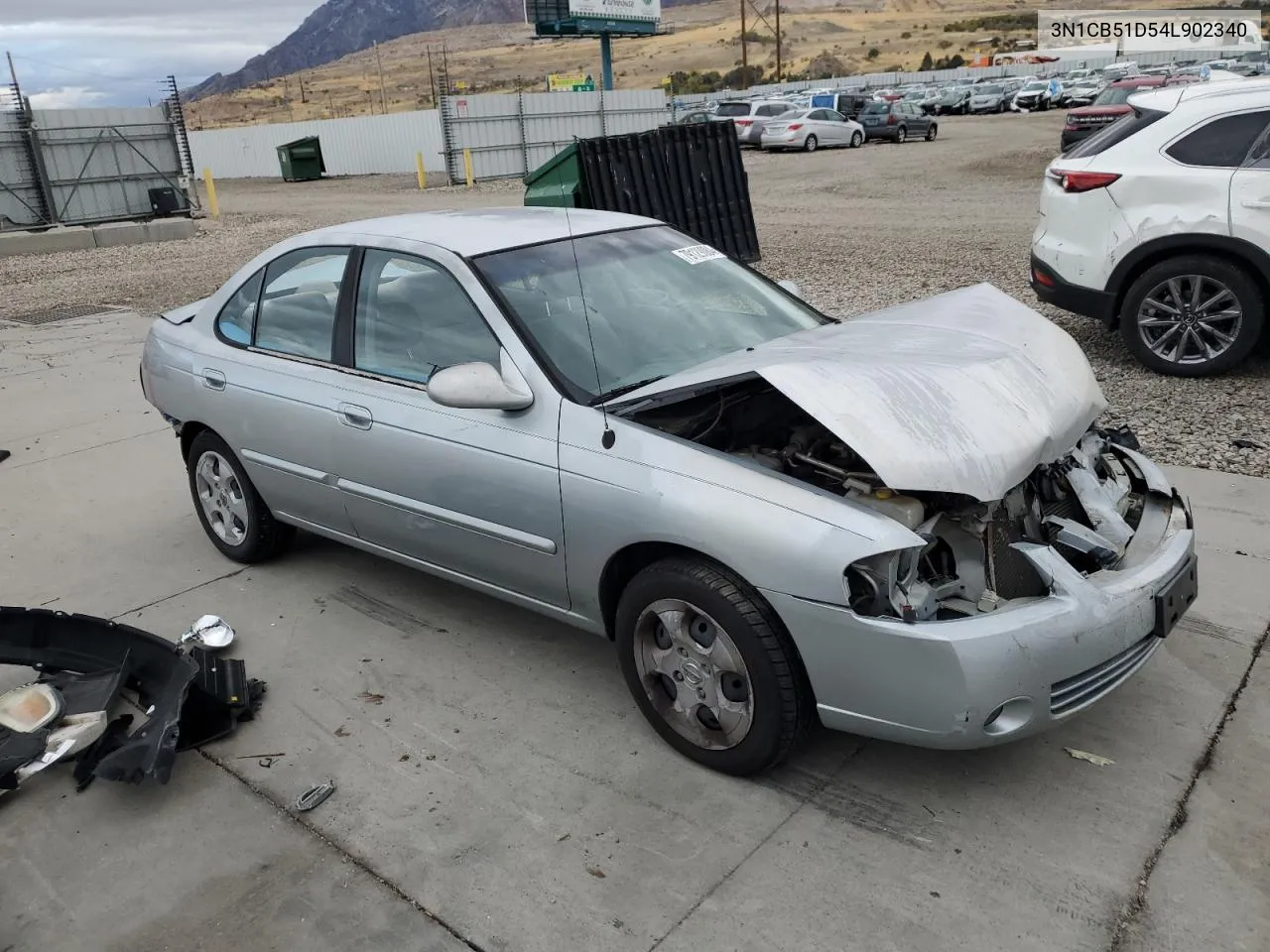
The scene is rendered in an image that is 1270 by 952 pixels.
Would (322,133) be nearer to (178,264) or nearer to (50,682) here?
(178,264)

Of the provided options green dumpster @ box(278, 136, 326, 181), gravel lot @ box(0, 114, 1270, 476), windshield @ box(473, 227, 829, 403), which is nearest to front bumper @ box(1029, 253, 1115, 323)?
gravel lot @ box(0, 114, 1270, 476)

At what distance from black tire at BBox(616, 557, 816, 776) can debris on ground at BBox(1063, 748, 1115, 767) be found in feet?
2.92

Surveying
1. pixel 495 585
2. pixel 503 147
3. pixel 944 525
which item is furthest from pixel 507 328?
pixel 503 147

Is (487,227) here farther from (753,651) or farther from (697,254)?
(753,651)

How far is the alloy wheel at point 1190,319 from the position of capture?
21.9ft

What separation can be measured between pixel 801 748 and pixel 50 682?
2.68m

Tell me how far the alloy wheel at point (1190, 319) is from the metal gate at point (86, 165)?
2268cm

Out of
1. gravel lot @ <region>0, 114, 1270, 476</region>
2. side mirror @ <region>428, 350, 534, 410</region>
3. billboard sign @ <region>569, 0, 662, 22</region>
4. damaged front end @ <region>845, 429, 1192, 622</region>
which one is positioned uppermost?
billboard sign @ <region>569, 0, 662, 22</region>

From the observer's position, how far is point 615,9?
41.9 meters

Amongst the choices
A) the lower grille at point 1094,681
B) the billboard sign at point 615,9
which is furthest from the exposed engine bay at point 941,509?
the billboard sign at point 615,9

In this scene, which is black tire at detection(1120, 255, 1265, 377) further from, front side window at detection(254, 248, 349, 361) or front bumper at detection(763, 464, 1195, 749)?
front side window at detection(254, 248, 349, 361)

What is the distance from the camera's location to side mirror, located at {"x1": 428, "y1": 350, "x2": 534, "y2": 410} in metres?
3.35

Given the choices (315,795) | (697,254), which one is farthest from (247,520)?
(697,254)

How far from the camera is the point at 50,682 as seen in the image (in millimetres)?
3760
